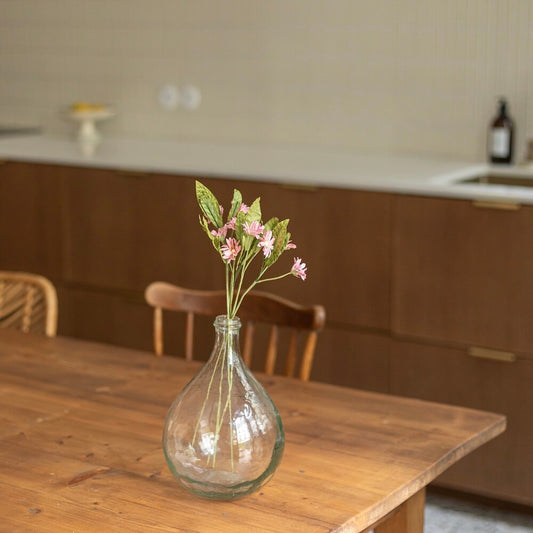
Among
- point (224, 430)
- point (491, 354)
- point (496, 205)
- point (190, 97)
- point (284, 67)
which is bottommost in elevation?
point (491, 354)

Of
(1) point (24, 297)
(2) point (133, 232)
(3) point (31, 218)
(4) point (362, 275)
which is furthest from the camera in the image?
(3) point (31, 218)

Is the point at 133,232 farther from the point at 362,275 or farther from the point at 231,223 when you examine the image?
the point at 231,223

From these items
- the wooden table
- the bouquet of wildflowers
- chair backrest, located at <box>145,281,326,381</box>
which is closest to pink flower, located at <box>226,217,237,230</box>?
the bouquet of wildflowers

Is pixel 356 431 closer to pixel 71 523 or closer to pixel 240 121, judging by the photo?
pixel 71 523

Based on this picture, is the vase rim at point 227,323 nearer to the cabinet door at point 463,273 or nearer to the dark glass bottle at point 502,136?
the cabinet door at point 463,273

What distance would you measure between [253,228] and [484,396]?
180 centimetres

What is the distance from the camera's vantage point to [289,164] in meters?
3.40

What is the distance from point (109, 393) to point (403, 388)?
1.41 m

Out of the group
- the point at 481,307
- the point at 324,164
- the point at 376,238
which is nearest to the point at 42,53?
the point at 324,164

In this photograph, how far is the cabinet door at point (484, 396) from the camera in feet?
9.36

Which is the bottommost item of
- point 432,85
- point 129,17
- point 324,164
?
point 324,164

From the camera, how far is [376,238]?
301 cm

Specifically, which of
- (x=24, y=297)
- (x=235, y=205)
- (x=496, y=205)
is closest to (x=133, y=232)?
(x=24, y=297)

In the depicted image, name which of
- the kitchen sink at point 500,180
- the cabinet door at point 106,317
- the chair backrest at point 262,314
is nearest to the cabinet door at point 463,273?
the kitchen sink at point 500,180
